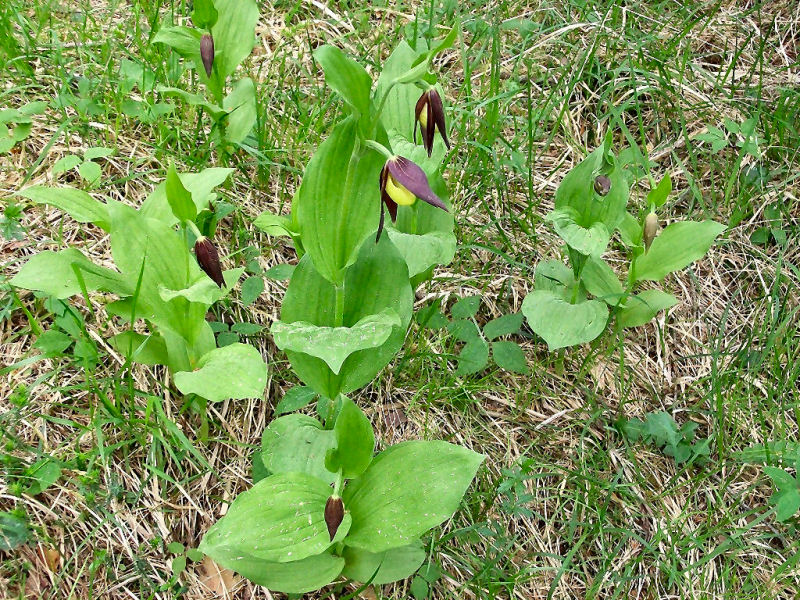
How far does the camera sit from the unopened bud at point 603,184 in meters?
2.34

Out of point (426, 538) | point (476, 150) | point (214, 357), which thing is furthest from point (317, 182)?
point (476, 150)

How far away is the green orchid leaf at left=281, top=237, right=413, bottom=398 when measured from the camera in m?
2.00

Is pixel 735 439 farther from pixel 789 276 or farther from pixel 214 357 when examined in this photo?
pixel 214 357

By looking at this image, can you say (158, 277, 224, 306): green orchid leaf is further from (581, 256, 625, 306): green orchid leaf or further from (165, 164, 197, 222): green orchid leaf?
(581, 256, 625, 306): green orchid leaf

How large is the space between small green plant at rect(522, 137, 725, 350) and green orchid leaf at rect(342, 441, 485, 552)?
1.96ft

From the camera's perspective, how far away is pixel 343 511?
69.8 inches

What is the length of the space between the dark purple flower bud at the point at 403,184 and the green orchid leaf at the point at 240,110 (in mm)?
1228

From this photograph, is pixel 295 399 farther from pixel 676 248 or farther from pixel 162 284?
pixel 676 248

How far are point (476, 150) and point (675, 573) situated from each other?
5.47 feet

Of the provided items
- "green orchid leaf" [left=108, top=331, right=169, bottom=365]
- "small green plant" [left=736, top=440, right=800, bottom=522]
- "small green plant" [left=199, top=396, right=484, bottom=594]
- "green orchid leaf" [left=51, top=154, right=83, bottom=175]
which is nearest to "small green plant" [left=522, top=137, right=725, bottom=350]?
"small green plant" [left=736, top=440, right=800, bottom=522]

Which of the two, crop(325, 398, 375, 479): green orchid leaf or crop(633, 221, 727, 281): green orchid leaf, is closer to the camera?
crop(325, 398, 375, 479): green orchid leaf

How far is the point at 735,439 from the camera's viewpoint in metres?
2.41

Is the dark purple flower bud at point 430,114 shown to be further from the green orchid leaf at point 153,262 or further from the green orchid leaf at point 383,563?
the green orchid leaf at point 383,563

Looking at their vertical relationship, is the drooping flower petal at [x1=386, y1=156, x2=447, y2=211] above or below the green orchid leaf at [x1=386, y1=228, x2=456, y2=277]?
above
